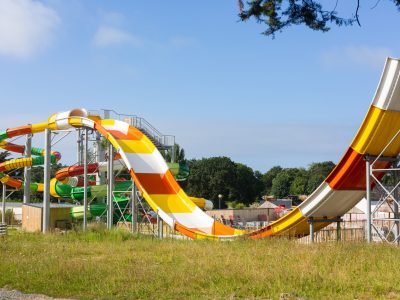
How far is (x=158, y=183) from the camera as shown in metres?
24.3

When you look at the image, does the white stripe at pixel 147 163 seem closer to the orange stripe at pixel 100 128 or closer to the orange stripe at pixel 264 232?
the orange stripe at pixel 100 128

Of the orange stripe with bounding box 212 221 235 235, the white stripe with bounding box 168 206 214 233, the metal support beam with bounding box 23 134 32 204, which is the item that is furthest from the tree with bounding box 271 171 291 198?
the orange stripe with bounding box 212 221 235 235

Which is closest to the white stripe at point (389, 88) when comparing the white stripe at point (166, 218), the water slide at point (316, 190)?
the water slide at point (316, 190)

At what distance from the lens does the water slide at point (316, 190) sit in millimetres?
15305

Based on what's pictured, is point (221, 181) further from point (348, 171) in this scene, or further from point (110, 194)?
point (348, 171)

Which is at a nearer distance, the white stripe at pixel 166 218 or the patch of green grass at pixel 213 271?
the patch of green grass at pixel 213 271

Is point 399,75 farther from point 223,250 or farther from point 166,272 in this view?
point 166,272

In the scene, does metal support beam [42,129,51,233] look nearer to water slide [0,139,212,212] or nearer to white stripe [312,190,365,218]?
water slide [0,139,212,212]

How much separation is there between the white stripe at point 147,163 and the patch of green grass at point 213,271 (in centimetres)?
890

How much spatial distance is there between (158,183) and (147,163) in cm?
118

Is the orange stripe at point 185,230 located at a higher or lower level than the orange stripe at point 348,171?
lower

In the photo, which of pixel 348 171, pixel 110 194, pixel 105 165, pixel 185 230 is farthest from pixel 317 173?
pixel 348 171

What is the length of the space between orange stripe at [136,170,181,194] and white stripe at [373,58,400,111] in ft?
36.6

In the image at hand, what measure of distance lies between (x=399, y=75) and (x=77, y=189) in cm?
2142
